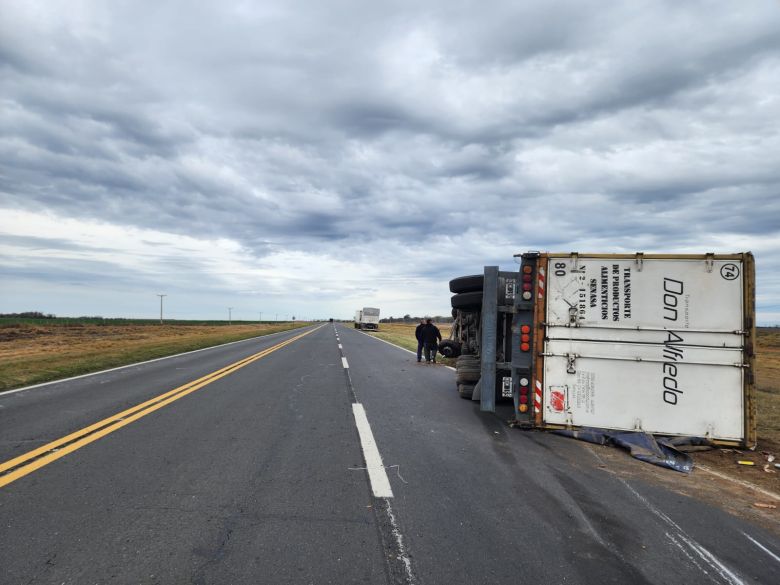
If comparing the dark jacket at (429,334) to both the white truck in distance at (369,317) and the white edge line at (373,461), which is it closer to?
the white edge line at (373,461)

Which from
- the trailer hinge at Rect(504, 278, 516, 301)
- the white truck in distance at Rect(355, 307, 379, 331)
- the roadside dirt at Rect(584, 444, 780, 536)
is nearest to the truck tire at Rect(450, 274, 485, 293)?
the trailer hinge at Rect(504, 278, 516, 301)

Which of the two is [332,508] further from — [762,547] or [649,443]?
[649,443]

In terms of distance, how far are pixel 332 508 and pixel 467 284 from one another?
609 cm

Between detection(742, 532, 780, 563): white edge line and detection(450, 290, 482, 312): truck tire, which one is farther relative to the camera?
detection(450, 290, 482, 312): truck tire

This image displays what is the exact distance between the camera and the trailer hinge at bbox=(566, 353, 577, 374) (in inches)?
251

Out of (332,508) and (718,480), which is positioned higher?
(332,508)

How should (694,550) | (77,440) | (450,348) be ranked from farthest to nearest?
(450,348), (77,440), (694,550)

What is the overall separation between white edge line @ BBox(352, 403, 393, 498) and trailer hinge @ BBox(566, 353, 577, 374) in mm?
2942

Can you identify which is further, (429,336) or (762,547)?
(429,336)

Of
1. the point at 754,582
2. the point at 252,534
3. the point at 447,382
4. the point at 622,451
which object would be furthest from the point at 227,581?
the point at 447,382

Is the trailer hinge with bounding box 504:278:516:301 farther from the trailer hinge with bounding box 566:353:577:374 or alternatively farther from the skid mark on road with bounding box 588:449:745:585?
the skid mark on road with bounding box 588:449:745:585

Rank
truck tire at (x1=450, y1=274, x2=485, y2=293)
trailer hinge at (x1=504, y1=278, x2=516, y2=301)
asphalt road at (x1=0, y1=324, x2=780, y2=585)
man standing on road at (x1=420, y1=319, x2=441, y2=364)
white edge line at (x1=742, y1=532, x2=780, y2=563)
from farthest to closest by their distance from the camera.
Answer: man standing on road at (x1=420, y1=319, x2=441, y2=364)
truck tire at (x1=450, y1=274, x2=485, y2=293)
trailer hinge at (x1=504, y1=278, x2=516, y2=301)
white edge line at (x1=742, y1=532, x2=780, y2=563)
asphalt road at (x1=0, y1=324, x2=780, y2=585)

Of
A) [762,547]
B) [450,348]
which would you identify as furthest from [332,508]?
[450,348]

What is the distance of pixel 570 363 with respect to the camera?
21.0 feet
